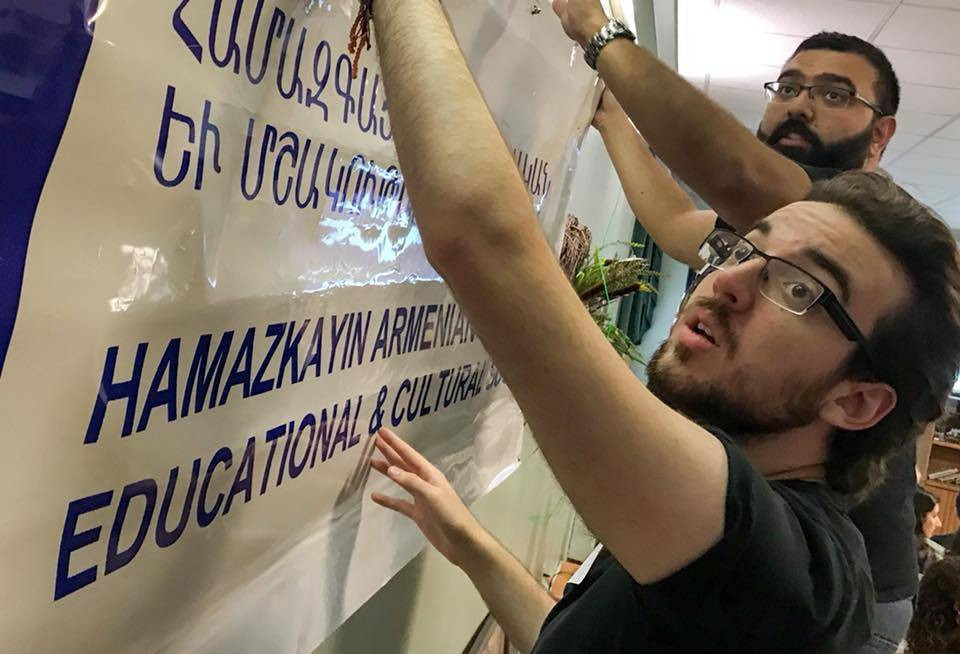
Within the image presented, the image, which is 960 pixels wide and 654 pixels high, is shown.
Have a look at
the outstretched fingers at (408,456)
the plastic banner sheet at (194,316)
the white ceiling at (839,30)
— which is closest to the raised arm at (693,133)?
the plastic banner sheet at (194,316)

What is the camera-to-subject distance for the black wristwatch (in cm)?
102

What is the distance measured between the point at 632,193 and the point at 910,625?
0.94 metres

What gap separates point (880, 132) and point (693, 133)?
0.57 meters

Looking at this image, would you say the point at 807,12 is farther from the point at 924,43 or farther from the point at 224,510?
the point at 224,510

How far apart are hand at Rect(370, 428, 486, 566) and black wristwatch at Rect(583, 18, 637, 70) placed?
568 millimetres

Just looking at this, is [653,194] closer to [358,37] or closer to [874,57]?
[874,57]

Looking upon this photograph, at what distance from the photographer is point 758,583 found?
1.82ft

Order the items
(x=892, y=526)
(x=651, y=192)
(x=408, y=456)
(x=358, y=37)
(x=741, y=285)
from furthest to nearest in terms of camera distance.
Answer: (x=651, y=192) → (x=892, y=526) → (x=408, y=456) → (x=741, y=285) → (x=358, y=37)

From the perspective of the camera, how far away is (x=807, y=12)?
122 inches

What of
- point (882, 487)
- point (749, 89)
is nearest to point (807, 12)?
point (749, 89)

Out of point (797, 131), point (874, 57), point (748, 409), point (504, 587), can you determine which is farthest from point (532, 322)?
point (874, 57)

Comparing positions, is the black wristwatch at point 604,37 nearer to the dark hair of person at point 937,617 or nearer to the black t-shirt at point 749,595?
the black t-shirt at point 749,595

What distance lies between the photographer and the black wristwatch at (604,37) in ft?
3.36

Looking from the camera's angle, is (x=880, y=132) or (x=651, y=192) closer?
(x=880, y=132)
